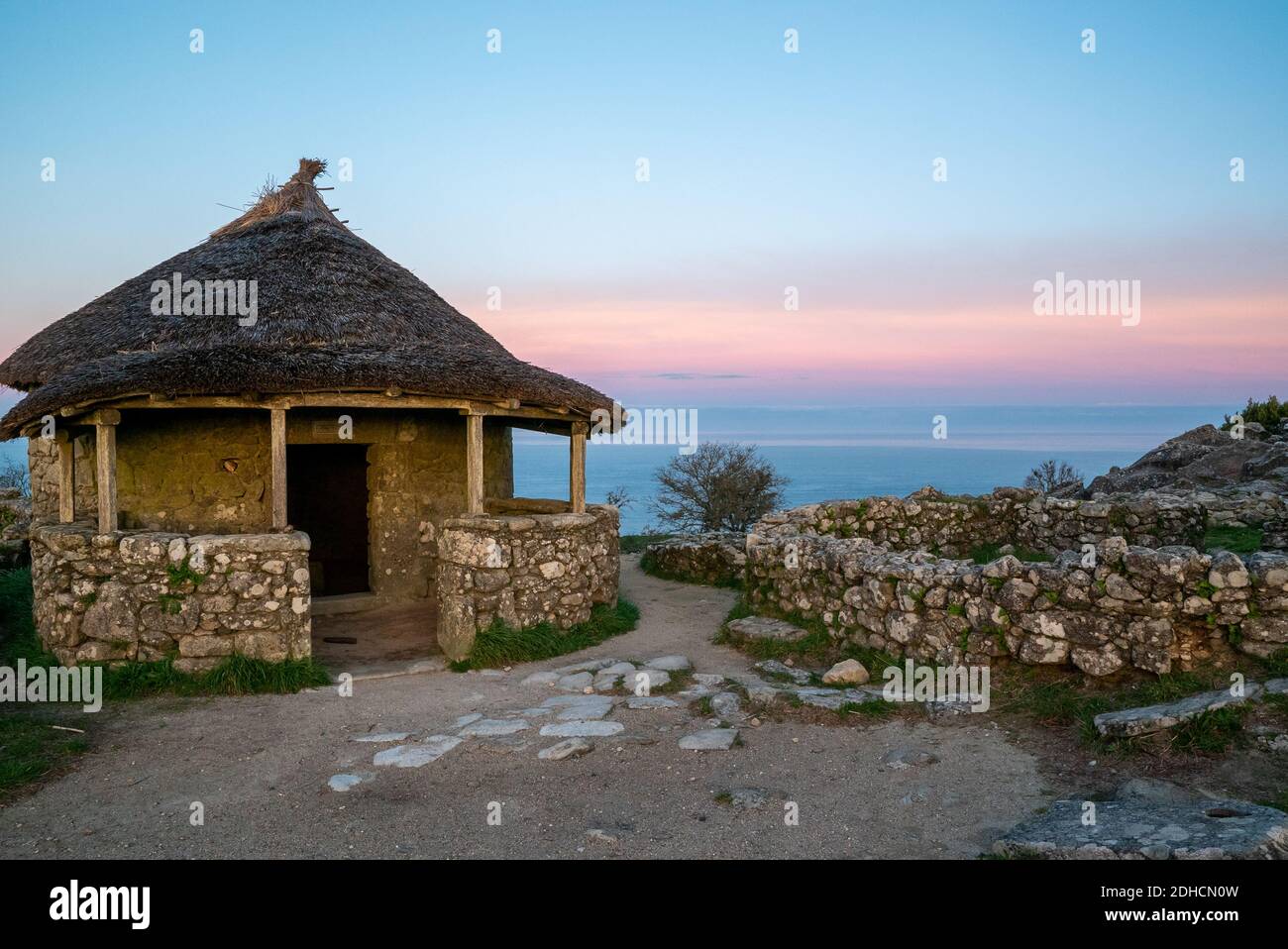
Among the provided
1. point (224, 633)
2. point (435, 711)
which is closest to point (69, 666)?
point (224, 633)

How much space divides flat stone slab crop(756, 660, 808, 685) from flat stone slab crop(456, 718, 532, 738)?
7.87ft

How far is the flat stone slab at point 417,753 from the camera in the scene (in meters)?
6.06

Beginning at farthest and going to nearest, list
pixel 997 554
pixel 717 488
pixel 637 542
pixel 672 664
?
pixel 717 488
pixel 637 542
pixel 997 554
pixel 672 664

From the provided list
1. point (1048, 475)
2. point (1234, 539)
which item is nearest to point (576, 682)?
point (1234, 539)

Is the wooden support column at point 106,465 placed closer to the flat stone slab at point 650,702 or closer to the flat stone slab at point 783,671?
the flat stone slab at point 650,702

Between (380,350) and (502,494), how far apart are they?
10.8 ft

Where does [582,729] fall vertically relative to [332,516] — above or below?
below

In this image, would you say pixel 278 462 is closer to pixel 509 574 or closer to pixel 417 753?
pixel 509 574

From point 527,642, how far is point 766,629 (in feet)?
8.10

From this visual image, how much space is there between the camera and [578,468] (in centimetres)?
1059

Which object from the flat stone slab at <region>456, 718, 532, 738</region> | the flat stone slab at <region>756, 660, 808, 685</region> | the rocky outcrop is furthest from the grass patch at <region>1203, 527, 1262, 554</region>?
the flat stone slab at <region>456, 718, 532, 738</region>

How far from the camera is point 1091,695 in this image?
6402 millimetres

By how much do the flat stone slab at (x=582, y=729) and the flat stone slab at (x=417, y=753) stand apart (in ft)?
2.20

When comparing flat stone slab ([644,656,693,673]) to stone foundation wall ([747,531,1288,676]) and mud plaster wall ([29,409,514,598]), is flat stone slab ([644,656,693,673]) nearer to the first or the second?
stone foundation wall ([747,531,1288,676])
